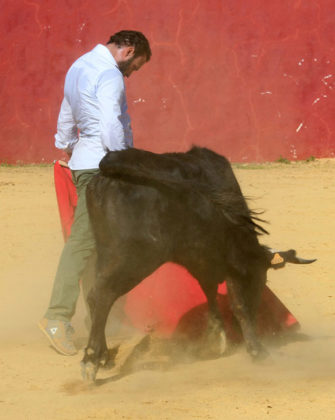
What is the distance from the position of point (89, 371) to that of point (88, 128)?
1223 millimetres

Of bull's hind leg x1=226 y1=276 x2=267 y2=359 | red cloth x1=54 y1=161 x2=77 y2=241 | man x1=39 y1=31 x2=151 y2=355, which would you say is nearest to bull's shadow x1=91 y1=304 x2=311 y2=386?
bull's hind leg x1=226 y1=276 x2=267 y2=359

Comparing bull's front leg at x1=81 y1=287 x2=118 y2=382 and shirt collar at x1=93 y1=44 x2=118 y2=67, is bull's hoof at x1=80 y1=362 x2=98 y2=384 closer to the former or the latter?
bull's front leg at x1=81 y1=287 x2=118 y2=382

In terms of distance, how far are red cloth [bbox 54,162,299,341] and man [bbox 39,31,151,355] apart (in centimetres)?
40

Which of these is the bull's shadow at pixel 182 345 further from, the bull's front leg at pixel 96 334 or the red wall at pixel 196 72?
the red wall at pixel 196 72

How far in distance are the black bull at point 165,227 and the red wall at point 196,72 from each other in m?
6.72

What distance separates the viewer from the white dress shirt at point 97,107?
158 inches

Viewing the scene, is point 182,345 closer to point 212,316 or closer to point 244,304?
point 212,316

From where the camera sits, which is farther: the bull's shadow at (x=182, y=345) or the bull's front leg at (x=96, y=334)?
the bull's shadow at (x=182, y=345)

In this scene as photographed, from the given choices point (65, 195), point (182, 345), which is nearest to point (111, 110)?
point (65, 195)

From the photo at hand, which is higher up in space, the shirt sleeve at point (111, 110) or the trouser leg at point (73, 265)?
the shirt sleeve at point (111, 110)

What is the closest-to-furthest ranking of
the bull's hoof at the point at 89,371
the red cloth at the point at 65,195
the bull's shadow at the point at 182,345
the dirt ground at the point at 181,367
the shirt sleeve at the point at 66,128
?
the dirt ground at the point at 181,367 → the bull's hoof at the point at 89,371 → the bull's shadow at the point at 182,345 → the shirt sleeve at the point at 66,128 → the red cloth at the point at 65,195

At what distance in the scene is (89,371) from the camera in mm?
3793

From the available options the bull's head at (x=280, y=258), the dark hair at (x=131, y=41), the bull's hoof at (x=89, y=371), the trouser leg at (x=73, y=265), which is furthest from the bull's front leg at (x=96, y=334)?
the dark hair at (x=131, y=41)

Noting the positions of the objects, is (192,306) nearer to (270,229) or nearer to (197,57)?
(270,229)
